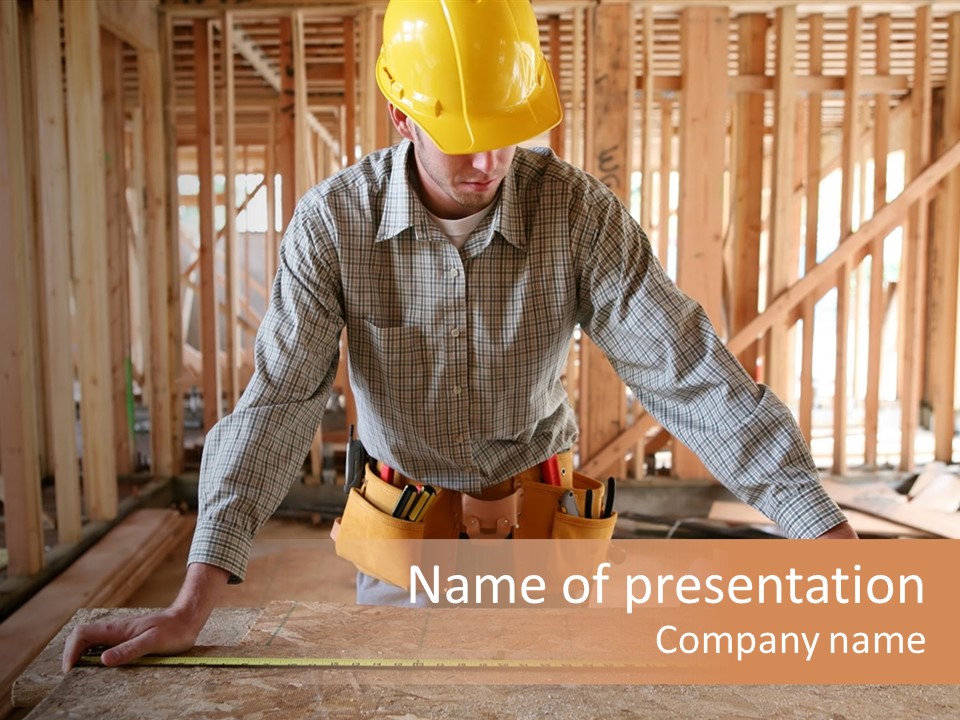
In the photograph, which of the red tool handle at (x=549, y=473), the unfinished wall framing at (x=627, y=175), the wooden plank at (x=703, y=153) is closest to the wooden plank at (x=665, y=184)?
the unfinished wall framing at (x=627, y=175)

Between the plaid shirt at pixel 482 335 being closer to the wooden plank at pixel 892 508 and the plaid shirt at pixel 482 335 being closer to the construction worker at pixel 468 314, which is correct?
the construction worker at pixel 468 314

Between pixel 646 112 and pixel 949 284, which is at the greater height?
pixel 646 112

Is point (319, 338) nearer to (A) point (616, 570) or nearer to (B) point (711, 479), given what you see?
(A) point (616, 570)

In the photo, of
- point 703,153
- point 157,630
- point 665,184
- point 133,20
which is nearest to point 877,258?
point 703,153

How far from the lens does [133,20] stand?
547 cm

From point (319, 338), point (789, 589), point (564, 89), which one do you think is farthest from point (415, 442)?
point (564, 89)

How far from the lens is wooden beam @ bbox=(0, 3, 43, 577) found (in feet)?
12.5

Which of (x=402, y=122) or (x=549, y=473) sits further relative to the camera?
(x=549, y=473)

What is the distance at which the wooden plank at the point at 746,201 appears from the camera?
6062 mm

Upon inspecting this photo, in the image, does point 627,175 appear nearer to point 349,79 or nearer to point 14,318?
point 349,79

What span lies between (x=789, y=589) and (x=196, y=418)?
7621 millimetres

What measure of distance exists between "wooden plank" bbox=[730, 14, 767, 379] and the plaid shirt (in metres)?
Answer: 4.14

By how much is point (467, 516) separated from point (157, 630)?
34.8 inches

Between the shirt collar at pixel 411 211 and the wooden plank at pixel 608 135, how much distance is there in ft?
11.8
